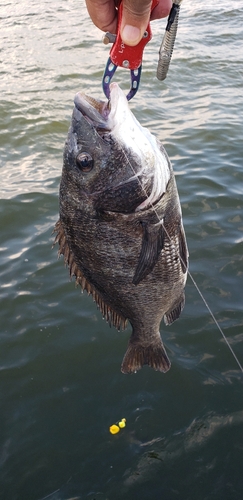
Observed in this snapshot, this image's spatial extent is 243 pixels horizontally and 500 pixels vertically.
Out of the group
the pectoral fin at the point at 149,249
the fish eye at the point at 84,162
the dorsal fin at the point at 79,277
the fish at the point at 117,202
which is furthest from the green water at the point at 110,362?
the fish eye at the point at 84,162

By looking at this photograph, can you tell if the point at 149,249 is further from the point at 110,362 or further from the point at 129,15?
the point at 110,362

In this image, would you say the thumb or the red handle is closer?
the thumb

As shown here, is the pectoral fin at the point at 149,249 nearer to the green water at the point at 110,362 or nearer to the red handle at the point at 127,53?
the red handle at the point at 127,53

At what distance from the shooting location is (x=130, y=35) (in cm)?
198

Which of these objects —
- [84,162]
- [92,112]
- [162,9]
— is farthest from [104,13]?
[84,162]

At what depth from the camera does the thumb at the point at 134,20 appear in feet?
6.03

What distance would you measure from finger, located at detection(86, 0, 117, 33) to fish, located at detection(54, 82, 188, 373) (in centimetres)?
33

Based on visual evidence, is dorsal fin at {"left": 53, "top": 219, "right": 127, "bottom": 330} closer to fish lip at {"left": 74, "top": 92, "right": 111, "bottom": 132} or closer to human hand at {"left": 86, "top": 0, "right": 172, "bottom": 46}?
fish lip at {"left": 74, "top": 92, "right": 111, "bottom": 132}

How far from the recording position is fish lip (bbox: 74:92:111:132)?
2.17 meters

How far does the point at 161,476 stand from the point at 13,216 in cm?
364

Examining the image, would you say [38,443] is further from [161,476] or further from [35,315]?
[35,315]

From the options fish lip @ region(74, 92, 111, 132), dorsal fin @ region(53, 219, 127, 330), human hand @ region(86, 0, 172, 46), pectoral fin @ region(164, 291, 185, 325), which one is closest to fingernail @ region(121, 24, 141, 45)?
human hand @ region(86, 0, 172, 46)

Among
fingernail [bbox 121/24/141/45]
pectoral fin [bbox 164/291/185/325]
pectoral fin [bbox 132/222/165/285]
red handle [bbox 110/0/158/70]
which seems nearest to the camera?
fingernail [bbox 121/24/141/45]

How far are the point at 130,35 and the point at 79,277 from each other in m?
1.39
